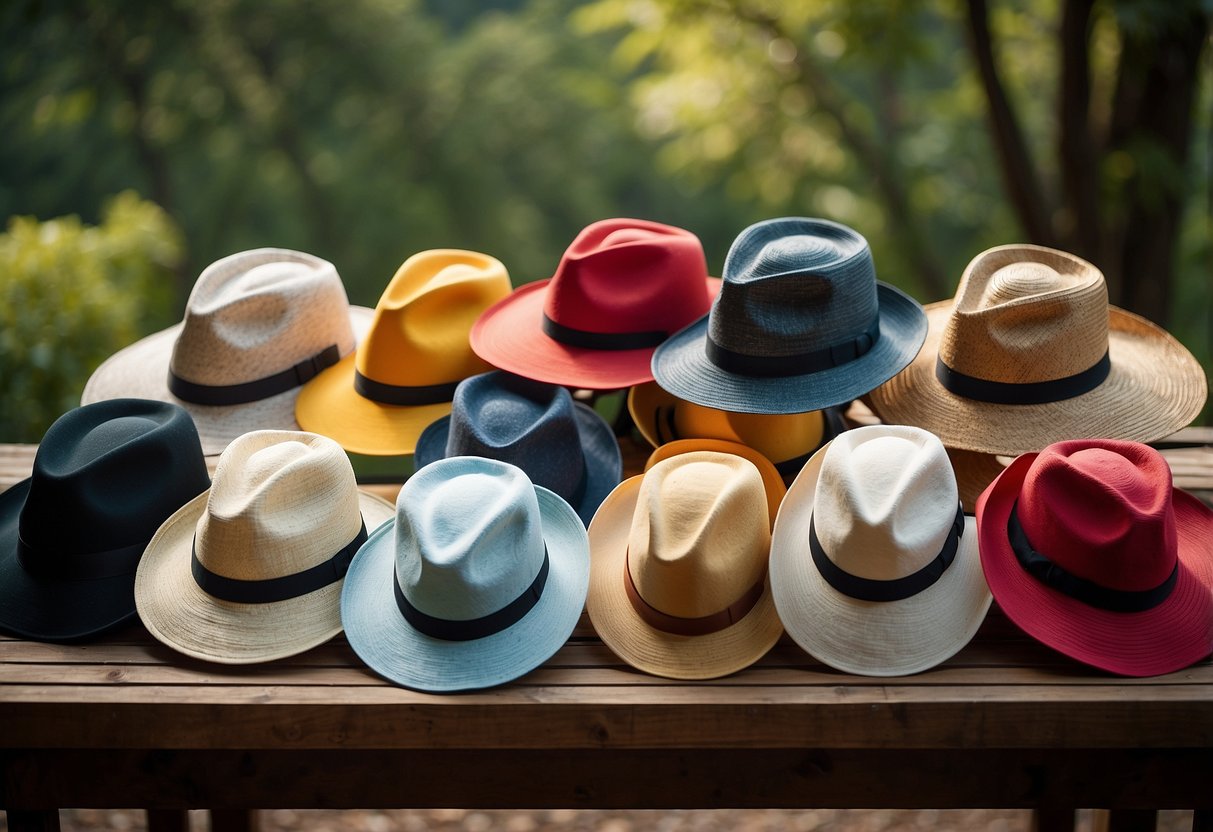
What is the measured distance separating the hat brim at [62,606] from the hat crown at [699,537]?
120 cm

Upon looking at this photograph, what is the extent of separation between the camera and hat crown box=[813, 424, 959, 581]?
1.92 metres

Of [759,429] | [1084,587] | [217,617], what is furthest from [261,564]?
[1084,587]

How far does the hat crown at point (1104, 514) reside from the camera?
6.23ft

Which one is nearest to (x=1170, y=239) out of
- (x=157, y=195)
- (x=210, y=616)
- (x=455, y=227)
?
(x=210, y=616)

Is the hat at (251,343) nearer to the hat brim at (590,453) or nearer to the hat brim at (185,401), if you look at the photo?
the hat brim at (185,401)

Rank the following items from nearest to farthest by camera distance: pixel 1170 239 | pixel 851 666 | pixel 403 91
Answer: pixel 851 666
pixel 1170 239
pixel 403 91

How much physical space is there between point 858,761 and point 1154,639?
669 millimetres

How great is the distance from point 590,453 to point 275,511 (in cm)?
86

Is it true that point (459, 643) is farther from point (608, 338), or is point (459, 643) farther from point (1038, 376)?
point (1038, 376)

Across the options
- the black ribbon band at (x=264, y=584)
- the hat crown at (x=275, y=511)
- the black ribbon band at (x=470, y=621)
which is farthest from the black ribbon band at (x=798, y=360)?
the black ribbon band at (x=264, y=584)

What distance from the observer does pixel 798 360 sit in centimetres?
230

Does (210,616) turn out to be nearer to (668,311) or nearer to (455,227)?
(668,311)

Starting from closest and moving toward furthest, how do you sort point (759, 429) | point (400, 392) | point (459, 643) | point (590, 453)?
point (459, 643) < point (759, 429) < point (590, 453) < point (400, 392)

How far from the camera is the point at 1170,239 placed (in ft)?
17.6
